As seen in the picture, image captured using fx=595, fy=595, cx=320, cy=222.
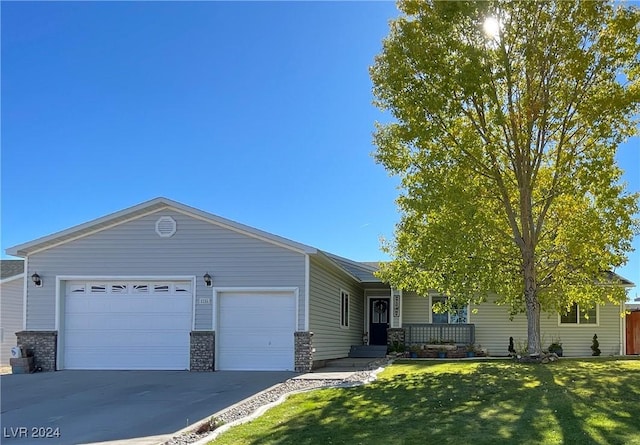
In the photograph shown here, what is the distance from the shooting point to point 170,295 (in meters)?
16.2

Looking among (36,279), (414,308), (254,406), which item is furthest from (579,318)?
(36,279)

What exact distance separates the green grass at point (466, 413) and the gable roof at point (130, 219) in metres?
5.71

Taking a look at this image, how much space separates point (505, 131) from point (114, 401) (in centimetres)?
1064

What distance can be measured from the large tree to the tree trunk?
3 centimetres

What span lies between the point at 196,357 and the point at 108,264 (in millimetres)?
3627

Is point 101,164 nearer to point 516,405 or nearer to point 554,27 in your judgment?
point 554,27

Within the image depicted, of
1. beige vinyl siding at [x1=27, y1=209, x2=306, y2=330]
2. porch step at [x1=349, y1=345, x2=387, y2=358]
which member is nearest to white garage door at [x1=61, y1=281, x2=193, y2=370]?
beige vinyl siding at [x1=27, y1=209, x2=306, y2=330]

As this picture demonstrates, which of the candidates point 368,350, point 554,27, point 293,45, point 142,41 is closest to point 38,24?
point 142,41

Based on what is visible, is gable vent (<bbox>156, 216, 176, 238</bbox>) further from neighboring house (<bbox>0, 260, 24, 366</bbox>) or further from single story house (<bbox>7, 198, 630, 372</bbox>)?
neighboring house (<bbox>0, 260, 24, 366</bbox>)

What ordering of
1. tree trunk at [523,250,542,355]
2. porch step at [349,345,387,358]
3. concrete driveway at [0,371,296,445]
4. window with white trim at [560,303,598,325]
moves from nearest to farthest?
concrete driveway at [0,371,296,445]
tree trunk at [523,250,542,355]
porch step at [349,345,387,358]
window with white trim at [560,303,598,325]

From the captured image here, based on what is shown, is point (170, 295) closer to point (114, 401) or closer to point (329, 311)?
point (329, 311)

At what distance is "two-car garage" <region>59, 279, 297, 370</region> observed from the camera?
15.8m

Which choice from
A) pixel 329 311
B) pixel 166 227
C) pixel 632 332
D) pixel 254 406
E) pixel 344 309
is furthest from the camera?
pixel 632 332

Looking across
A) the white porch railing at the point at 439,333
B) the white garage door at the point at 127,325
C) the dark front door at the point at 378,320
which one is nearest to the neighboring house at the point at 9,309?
the white garage door at the point at 127,325
